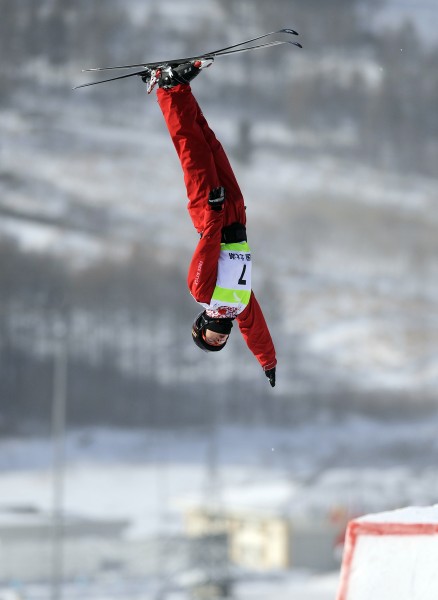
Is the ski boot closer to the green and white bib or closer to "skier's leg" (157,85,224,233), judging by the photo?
"skier's leg" (157,85,224,233)

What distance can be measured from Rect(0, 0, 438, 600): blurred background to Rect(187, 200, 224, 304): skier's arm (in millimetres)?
40491

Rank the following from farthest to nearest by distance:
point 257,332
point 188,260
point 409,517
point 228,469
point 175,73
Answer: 1. point 188,260
2. point 228,469
3. point 257,332
4. point 175,73
5. point 409,517

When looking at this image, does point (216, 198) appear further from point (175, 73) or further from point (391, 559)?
point (391, 559)

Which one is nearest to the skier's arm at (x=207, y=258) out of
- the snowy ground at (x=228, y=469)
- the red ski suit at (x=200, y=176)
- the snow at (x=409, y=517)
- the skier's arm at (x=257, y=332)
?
the red ski suit at (x=200, y=176)

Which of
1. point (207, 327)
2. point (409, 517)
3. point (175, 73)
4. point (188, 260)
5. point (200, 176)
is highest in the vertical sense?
point (188, 260)

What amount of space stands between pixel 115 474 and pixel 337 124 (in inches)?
975

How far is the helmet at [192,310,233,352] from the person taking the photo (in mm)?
6258

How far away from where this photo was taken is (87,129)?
63406mm

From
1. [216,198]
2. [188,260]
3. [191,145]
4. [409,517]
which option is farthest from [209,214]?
[188,260]

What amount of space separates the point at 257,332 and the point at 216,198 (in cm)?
94

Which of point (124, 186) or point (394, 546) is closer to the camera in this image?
point (394, 546)

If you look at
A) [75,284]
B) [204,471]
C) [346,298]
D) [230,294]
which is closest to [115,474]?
[204,471]

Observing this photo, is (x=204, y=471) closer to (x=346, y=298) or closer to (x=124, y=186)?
(x=346, y=298)

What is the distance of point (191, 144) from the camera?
6.06 metres
